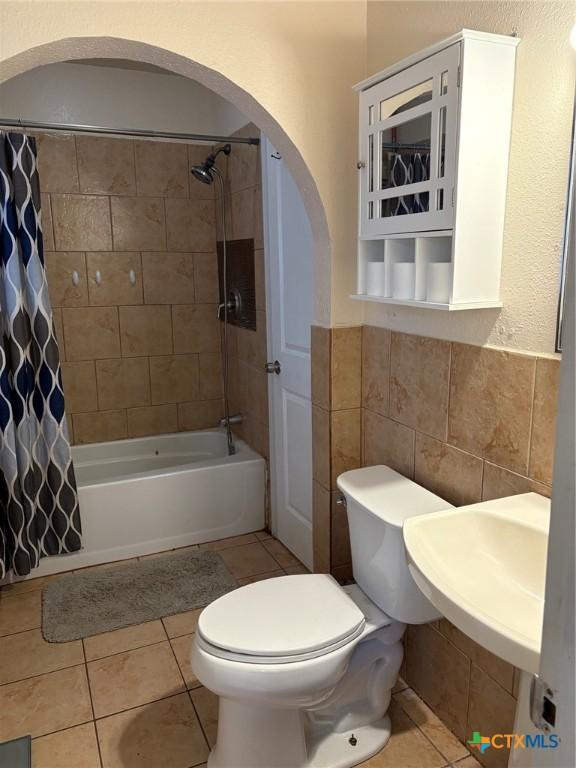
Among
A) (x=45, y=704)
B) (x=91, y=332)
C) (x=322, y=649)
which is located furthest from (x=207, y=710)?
(x=91, y=332)

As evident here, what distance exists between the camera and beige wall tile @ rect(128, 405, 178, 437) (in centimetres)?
353

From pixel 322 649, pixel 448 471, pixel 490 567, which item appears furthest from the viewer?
pixel 448 471

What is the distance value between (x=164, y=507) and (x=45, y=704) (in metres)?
1.07

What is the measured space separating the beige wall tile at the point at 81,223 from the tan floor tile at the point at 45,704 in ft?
7.00

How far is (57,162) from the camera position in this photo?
10.3 feet

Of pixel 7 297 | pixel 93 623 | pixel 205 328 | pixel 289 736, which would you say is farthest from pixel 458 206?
pixel 205 328

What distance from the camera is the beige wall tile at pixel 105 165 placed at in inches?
125

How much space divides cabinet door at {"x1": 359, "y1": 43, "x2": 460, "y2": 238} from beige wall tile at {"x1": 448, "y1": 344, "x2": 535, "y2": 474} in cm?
37

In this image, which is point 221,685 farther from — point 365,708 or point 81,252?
point 81,252

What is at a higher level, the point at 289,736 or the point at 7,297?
the point at 7,297

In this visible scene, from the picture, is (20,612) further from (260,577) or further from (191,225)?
(191,225)

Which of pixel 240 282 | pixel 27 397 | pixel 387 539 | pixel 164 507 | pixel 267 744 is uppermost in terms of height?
pixel 240 282

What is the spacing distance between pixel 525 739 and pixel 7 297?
2269mm

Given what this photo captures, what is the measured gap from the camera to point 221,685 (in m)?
1.50
